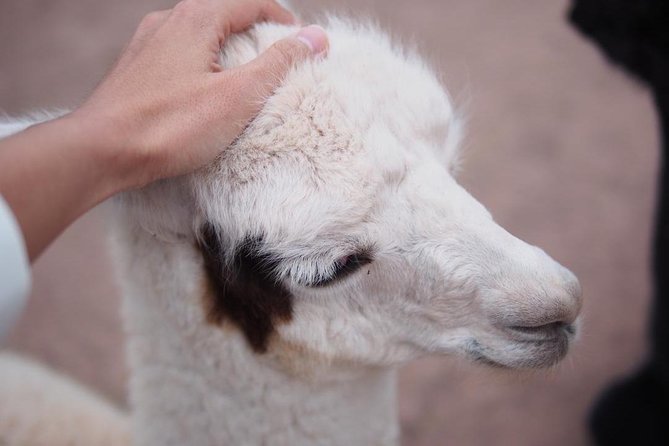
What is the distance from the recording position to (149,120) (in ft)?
2.93

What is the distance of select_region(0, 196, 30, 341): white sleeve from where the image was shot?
0.70 m

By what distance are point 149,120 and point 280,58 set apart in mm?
222

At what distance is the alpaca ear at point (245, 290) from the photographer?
1068 mm

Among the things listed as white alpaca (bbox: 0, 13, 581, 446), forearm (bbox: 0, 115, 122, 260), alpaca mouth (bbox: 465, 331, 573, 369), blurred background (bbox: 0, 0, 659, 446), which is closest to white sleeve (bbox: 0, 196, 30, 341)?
forearm (bbox: 0, 115, 122, 260)

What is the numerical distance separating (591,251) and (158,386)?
1995mm

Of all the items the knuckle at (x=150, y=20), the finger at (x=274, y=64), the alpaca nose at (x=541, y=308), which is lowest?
the alpaca nose at (x=541, y=308)

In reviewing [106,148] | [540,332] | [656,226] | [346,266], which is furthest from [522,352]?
[656,226]

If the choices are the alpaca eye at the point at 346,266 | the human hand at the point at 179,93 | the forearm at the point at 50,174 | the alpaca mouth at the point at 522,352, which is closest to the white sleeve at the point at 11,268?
the forearm at the point at 50,174

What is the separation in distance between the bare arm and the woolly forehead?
37mm

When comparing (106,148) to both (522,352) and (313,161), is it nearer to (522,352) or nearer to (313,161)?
(313,161)

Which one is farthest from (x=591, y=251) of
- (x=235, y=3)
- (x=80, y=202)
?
(x=80, y=202)

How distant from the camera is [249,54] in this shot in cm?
107

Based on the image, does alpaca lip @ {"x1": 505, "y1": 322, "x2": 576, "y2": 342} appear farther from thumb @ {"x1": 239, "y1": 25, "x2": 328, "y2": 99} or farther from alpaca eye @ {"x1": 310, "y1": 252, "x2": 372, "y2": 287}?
thumb @ {"x1": 239, "y1": 25, "x2": 328, "y2": 99}

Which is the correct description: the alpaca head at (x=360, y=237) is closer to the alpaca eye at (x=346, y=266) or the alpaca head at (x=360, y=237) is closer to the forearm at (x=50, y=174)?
the alpaca eye at (x=346, y=266)
